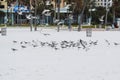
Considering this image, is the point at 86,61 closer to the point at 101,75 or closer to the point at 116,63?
the point at 116,63

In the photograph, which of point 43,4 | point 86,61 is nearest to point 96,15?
point 43,4

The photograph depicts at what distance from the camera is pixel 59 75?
9547 mm

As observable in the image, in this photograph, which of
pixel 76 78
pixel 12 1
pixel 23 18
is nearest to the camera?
pixel 76 78

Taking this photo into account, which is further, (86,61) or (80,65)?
(86,61)

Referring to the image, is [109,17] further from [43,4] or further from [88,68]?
[88,68]

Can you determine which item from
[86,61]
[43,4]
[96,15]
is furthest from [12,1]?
[86,61]

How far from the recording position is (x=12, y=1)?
7975 cm

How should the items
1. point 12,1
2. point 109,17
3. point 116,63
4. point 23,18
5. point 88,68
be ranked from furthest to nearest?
point 23,18 < point 109,17 < point 12,1 < point 116,63 < point 88,68

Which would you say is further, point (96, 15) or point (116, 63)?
point (96, 15)

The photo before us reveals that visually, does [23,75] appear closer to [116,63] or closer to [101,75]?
[101,75]

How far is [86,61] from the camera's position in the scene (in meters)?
12.7

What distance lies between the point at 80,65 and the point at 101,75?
2.08m

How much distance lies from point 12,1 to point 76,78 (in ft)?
236

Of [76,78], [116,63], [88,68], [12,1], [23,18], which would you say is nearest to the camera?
[76,78]
